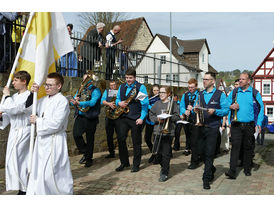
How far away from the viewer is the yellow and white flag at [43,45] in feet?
16.5

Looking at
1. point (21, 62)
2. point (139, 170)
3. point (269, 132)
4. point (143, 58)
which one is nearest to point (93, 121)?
point (139, 170)

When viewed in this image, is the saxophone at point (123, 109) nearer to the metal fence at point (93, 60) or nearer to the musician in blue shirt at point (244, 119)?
the musician in blue shirt at point (244, 119)

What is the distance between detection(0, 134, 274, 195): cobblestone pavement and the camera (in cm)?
570

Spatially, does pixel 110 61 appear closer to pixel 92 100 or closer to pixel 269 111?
pixel 92 100

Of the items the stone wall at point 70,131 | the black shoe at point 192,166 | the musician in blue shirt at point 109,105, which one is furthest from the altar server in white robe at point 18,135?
the black shoe at point 192,166

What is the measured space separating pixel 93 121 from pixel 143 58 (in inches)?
238

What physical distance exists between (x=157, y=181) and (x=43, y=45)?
3273mm

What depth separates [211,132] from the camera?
6.22 metres

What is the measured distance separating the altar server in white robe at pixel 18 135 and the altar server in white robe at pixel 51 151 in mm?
704

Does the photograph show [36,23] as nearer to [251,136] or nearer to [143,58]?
[251,136]

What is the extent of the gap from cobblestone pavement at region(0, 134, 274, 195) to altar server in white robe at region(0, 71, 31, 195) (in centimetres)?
46

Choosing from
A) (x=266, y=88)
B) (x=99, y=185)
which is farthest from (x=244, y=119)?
(x=266, y=88)

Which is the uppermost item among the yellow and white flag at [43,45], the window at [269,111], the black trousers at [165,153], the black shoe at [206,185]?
the yellow and white flag at [43,45]

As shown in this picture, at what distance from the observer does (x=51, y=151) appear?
14.9 ft
